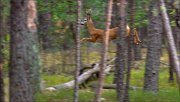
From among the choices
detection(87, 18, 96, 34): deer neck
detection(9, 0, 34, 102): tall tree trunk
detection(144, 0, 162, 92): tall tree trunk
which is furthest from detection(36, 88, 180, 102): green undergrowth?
detection(9, 0, 34, 102): tall tree trunk

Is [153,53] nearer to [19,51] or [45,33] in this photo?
[19,51]

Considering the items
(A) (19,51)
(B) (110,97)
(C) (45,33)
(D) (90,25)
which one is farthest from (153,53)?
(C) (45,33)

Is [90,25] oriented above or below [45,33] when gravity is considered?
above

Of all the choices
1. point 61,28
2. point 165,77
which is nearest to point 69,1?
point 61,28

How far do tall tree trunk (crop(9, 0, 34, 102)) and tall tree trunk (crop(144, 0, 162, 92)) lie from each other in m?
5.62

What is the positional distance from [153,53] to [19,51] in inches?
244

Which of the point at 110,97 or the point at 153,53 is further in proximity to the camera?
the point at 153,53

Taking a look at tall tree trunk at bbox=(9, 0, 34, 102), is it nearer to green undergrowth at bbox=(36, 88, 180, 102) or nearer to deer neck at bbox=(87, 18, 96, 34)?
green undergrowth at bbox=(36, 88, 180, 102)

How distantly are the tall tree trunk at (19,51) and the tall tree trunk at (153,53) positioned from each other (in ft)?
18.4

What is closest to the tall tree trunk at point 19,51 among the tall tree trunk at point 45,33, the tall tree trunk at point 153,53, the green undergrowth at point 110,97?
the green undergrowth at point 110,97

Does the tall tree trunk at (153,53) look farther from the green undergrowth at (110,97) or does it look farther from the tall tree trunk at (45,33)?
the tall tree trunk at (45,33)

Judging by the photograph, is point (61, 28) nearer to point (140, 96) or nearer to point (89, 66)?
point (89, 66)

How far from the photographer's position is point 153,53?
48.7ft

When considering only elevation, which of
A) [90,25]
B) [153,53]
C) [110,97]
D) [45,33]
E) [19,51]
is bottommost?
[110,97]
